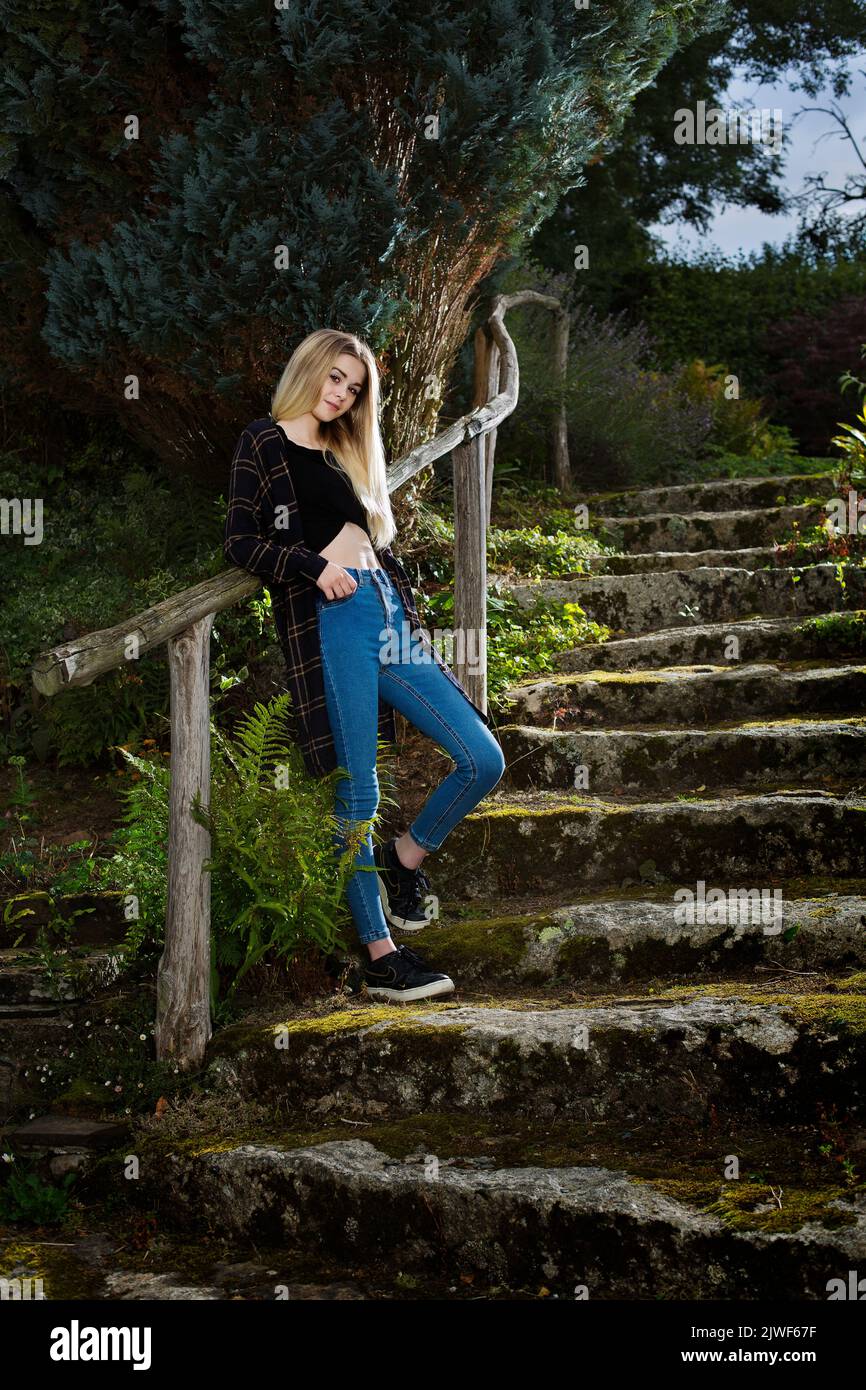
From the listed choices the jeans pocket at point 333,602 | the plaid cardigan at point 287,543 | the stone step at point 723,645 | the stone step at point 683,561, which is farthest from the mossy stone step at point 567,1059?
the stone step at point 683,561

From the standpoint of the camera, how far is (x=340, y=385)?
11.2ft

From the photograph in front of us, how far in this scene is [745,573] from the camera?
5.63m

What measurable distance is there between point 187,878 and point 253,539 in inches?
37.5

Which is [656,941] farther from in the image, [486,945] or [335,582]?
[335,582]

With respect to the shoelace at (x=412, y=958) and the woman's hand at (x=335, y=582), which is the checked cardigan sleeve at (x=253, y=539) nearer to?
the woman's hand at (x=335, y=582)

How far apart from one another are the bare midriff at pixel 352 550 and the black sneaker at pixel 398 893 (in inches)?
34.3

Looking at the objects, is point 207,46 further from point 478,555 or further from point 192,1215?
point 192,1215

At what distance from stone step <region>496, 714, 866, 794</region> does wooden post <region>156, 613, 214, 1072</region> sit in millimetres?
1604

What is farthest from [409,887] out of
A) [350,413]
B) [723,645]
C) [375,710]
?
[723,645]

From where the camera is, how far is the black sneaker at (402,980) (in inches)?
129

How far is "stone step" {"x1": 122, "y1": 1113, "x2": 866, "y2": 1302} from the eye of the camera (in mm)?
2260

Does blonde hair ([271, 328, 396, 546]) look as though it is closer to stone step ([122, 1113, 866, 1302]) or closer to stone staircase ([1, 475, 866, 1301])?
stone staircase ([1, 475, 866, 1301])
